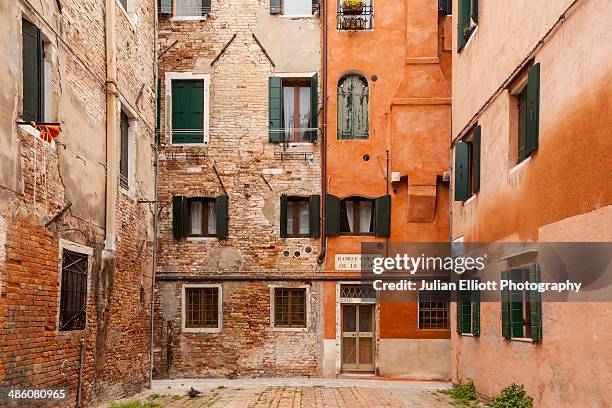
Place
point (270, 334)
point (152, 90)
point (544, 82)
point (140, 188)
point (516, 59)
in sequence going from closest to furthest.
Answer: point (544, 82) → point (516, 59) → point (140, 188) → point (152, 90) → point (270, 334)

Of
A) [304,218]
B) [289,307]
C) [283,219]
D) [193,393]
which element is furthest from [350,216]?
[193,393]

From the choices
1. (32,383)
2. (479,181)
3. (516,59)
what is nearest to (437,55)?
(479,181)

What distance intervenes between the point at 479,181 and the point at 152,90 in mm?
7321

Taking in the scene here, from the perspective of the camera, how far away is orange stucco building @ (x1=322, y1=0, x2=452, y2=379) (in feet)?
53.6

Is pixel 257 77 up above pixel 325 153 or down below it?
above

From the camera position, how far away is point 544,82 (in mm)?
9023

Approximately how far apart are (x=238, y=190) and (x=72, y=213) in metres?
7.38

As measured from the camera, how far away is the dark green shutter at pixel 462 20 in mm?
13420

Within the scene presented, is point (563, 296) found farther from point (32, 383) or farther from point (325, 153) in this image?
point (325, 153)

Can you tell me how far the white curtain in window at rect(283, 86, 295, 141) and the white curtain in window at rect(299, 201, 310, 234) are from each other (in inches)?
65.1

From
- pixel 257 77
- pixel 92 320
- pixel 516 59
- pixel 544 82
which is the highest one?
pixel 257 77

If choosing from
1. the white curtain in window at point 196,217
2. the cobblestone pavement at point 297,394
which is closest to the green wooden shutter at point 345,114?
the white curtain in window at point 196,217

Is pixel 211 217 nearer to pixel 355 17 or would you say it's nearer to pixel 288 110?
pixel 288 110

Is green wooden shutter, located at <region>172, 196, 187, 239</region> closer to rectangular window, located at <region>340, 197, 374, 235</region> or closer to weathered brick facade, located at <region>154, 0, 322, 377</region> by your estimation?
weathered brick facade, located at <region>154, 0, 322, 377</region>
